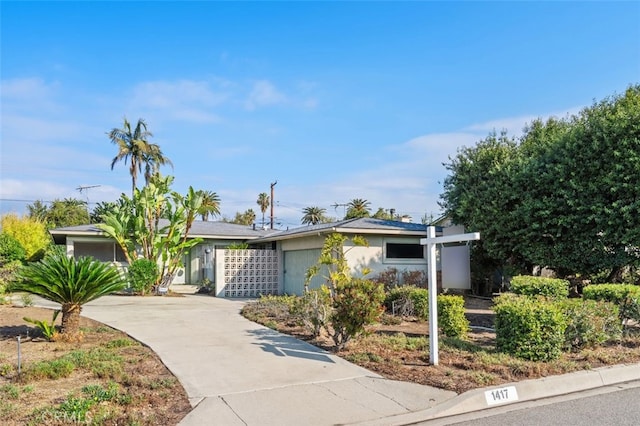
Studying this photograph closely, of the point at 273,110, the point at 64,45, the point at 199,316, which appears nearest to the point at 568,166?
the point at 273,110

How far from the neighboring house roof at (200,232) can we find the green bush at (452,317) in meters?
15.3

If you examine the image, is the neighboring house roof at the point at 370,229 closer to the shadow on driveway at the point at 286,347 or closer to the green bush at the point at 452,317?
the shadow on driveway at the point at 286,347

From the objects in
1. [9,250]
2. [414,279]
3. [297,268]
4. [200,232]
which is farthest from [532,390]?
[9,250]

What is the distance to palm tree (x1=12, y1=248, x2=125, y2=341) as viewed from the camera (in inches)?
346

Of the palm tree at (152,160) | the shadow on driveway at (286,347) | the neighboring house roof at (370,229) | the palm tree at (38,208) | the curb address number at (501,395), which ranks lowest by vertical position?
the curb address number at (501,395)

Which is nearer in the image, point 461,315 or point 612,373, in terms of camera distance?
point 612,373

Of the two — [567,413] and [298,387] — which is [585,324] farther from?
[298,387]

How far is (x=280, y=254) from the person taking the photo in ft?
65.5

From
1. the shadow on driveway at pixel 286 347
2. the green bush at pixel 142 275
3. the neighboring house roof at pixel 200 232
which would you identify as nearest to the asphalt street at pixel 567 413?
the shadow on driveway at pixel 286 347

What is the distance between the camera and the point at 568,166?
42.2 ft

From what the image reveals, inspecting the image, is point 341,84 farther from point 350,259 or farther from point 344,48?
point 350,259

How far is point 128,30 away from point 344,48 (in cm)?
534

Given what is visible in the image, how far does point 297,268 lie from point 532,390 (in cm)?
1302

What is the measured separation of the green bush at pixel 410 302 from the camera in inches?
446
